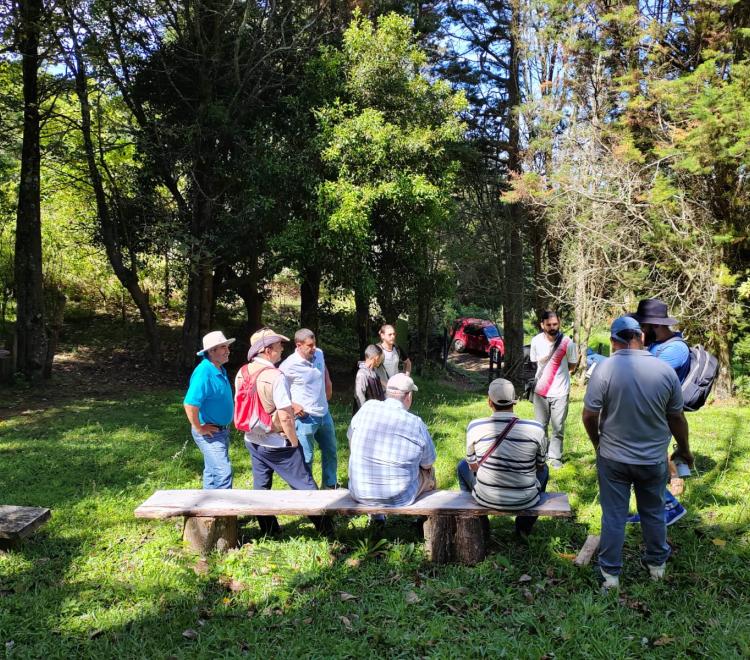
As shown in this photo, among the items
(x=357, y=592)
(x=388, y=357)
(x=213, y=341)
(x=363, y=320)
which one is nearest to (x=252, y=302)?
(x=363, y=320)

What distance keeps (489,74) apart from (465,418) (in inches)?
505

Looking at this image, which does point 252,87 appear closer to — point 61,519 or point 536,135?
point 536,135

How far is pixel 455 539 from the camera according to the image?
4520mm

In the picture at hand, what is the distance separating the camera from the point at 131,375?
14.9 metres

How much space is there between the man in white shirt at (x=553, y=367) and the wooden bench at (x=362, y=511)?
2.02 m

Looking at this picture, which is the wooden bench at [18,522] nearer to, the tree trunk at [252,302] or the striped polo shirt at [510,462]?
the striped polo shirt at [510,462]

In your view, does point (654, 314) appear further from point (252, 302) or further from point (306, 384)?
point (252, 302)

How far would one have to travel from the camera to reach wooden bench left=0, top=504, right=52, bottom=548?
15.1ft

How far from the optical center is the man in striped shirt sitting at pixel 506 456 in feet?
14.0

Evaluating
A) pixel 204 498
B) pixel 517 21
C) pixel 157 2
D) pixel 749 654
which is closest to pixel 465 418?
pixel 204 498

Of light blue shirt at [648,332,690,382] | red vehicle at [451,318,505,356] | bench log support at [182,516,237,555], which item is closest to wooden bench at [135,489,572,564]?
bench log support at [182,516,237,555]

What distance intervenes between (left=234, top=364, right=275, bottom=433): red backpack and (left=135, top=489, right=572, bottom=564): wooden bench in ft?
1.88

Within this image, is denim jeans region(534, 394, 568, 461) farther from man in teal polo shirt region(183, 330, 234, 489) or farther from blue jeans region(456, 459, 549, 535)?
man in teal polo shirt region(183, 330, 234, 489)

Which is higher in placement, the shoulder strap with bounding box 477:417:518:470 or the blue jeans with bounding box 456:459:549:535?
the shoulder strap with bounding box 477:417:518:470
